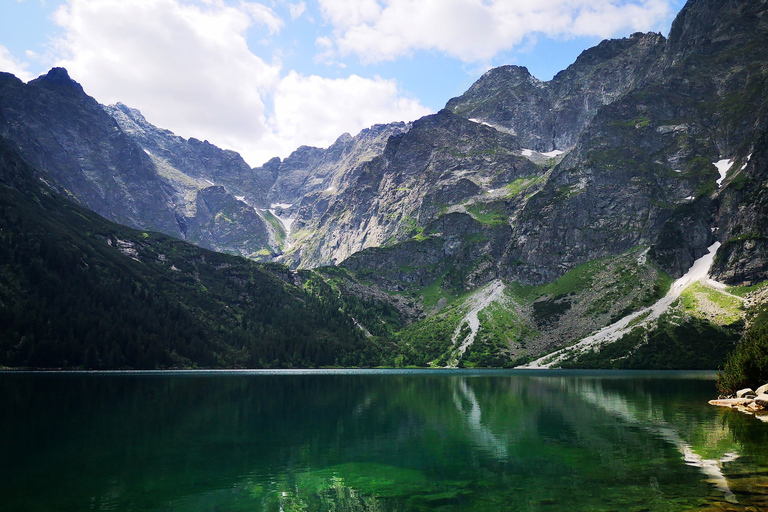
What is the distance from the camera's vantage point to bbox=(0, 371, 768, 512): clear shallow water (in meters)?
28.5

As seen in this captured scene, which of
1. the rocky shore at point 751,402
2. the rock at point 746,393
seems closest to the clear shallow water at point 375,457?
the rocky shore at point 751,402

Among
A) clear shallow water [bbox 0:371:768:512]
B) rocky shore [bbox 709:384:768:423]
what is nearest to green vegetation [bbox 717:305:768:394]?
rocky shore [bbox 709:384:768:423]

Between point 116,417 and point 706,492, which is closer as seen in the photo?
point 706,492

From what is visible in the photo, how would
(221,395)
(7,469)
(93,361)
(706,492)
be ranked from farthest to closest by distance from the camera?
(93,361)
(221,395)
(7,469)
(706,492)

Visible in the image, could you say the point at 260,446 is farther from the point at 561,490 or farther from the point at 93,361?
the point at 93,361

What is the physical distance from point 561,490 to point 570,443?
18.5 meters

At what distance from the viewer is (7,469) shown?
34.0 metres

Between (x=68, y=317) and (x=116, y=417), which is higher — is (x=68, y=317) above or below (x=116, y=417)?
above

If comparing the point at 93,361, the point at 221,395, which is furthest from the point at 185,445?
the point at 93,361

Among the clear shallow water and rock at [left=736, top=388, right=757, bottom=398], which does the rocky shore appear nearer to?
rock at [left=736, top=388, right=757, bottom=398]

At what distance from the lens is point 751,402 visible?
69.0 m

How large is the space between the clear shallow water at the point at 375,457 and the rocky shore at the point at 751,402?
144 inches

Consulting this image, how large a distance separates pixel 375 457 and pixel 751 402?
202ft

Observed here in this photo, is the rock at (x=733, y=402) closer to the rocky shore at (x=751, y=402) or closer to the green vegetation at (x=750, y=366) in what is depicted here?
the rocky shore at (x=751, y=402)
